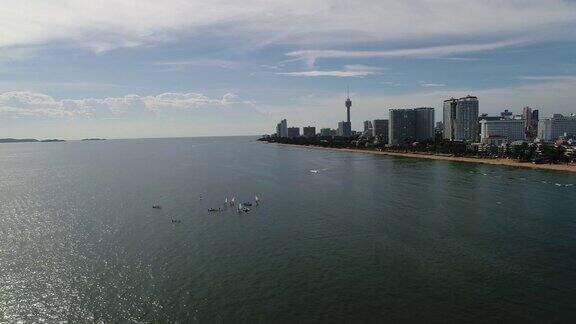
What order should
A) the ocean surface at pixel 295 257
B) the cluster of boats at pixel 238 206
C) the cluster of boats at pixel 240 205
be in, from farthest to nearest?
the cluster of boats at pixel 240 205 → the cluster of boats at pixel 238 206 → the ocean surface at pixel 295 257

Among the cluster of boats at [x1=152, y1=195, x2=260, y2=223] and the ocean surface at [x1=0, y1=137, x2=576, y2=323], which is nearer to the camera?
the ocean surface at [x1=0, y1=137, x2=576, y2=323]

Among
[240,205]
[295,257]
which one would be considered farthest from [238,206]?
[295,257]

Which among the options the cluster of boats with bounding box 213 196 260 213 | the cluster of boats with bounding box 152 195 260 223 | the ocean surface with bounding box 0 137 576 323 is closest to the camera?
the ocean surface with bounding box 0 137 576 323

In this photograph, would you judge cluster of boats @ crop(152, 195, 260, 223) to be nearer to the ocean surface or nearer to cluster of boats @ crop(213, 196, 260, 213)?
cluster of boats @ crop(213, 196, 260, 213)

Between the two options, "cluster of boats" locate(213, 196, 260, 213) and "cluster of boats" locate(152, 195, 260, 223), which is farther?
"cluster of boats" locate(213, 196, 260, 213)

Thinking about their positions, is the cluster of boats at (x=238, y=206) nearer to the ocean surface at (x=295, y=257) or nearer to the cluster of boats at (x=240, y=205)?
the cluster of boats at (x=240, y=205)

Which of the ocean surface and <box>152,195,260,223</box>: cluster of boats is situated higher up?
A: <box>152,195,260,223</box>: cluster of boats

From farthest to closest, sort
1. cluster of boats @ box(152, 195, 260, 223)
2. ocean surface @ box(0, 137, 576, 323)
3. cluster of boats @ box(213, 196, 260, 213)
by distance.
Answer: cluster of boats @ box(213, 196, 260, 213) → cluster of boats @ box(152, 195, 260, 223) → ocean surface @ box(0, 137, 576, 323)

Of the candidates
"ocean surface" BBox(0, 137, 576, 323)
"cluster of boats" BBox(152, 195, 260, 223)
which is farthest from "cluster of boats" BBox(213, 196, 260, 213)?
"ocean surface" BBox(0, 137, 576, 323)

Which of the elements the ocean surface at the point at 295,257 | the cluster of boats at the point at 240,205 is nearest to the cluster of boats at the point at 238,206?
the cluster of boats at the point at 240,205
